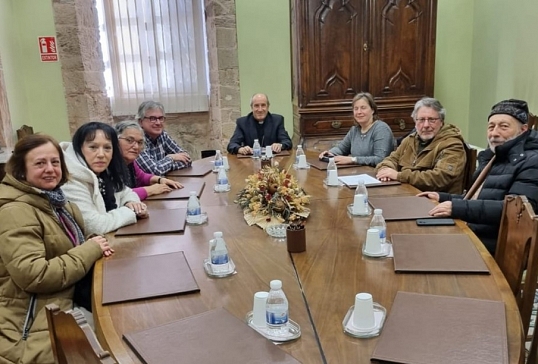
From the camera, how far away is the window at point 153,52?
16.0 ft

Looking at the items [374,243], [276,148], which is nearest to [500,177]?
[374,243]

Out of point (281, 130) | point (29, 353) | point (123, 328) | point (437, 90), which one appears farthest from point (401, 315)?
point (437, 90)

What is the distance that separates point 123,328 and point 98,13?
432 centimetres

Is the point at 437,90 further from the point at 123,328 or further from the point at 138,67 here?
the point at 123,328

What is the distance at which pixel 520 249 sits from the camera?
5.06 ft

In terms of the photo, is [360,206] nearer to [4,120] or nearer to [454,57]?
[4,120]

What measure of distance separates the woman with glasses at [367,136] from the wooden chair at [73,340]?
254 cm

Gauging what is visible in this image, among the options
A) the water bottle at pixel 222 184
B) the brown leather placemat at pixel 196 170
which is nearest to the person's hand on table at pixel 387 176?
the water bottle at pixel 222 184

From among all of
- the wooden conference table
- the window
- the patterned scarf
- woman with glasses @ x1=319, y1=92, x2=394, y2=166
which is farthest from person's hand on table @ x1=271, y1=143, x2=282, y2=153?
the patterned scarf

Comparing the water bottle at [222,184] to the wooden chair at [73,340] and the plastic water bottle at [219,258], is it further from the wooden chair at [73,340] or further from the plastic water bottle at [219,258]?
the wooden chair at [73,340]

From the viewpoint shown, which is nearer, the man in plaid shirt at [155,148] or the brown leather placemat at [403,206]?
the brown leather placemat at [403,206]

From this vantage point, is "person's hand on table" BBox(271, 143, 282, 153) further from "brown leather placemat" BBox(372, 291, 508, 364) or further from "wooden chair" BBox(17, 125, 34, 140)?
"brown leather placemat" BBox(372, 291, 508, 364)

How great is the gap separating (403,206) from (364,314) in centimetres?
114

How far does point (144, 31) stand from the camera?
4930mm
